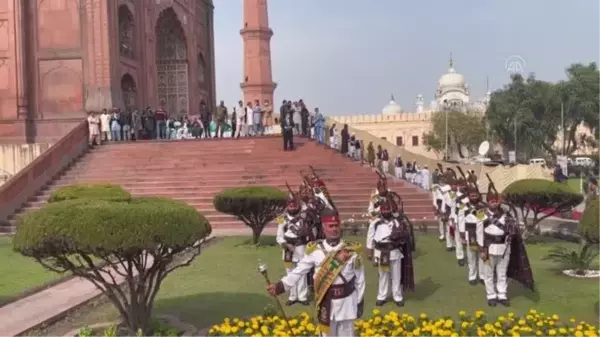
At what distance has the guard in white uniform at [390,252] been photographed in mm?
8297

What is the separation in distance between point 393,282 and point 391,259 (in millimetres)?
306

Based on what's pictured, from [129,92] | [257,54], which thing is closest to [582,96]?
[257,54]

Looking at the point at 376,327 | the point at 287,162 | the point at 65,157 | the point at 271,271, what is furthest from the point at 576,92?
the point at 376,327

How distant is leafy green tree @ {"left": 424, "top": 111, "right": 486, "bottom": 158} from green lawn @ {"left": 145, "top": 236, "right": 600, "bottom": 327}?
49.4 m

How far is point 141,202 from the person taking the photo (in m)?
6.81

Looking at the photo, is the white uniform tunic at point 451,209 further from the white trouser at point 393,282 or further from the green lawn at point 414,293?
the white trouser at point 393,282

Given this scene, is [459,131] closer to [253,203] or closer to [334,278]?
[253,203]

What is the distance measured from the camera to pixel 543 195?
43.9ft

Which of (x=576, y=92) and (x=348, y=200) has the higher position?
(x=576, y=92)

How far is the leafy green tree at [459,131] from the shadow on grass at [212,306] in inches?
2044

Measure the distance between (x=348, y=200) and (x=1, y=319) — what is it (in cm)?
1097

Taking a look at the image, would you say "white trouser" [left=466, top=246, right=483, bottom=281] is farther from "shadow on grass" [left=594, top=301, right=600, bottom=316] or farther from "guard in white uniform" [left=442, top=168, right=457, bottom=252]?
"guard in white uniform" [left=442, top=168, right=457, bottom=252]

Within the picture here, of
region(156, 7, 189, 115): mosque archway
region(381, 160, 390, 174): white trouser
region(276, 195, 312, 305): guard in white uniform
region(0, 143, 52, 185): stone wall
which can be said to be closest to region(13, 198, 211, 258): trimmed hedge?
region(276, 195, 312, 305): guard in white uniform

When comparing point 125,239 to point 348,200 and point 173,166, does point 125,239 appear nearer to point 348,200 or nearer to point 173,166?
point 348,200
